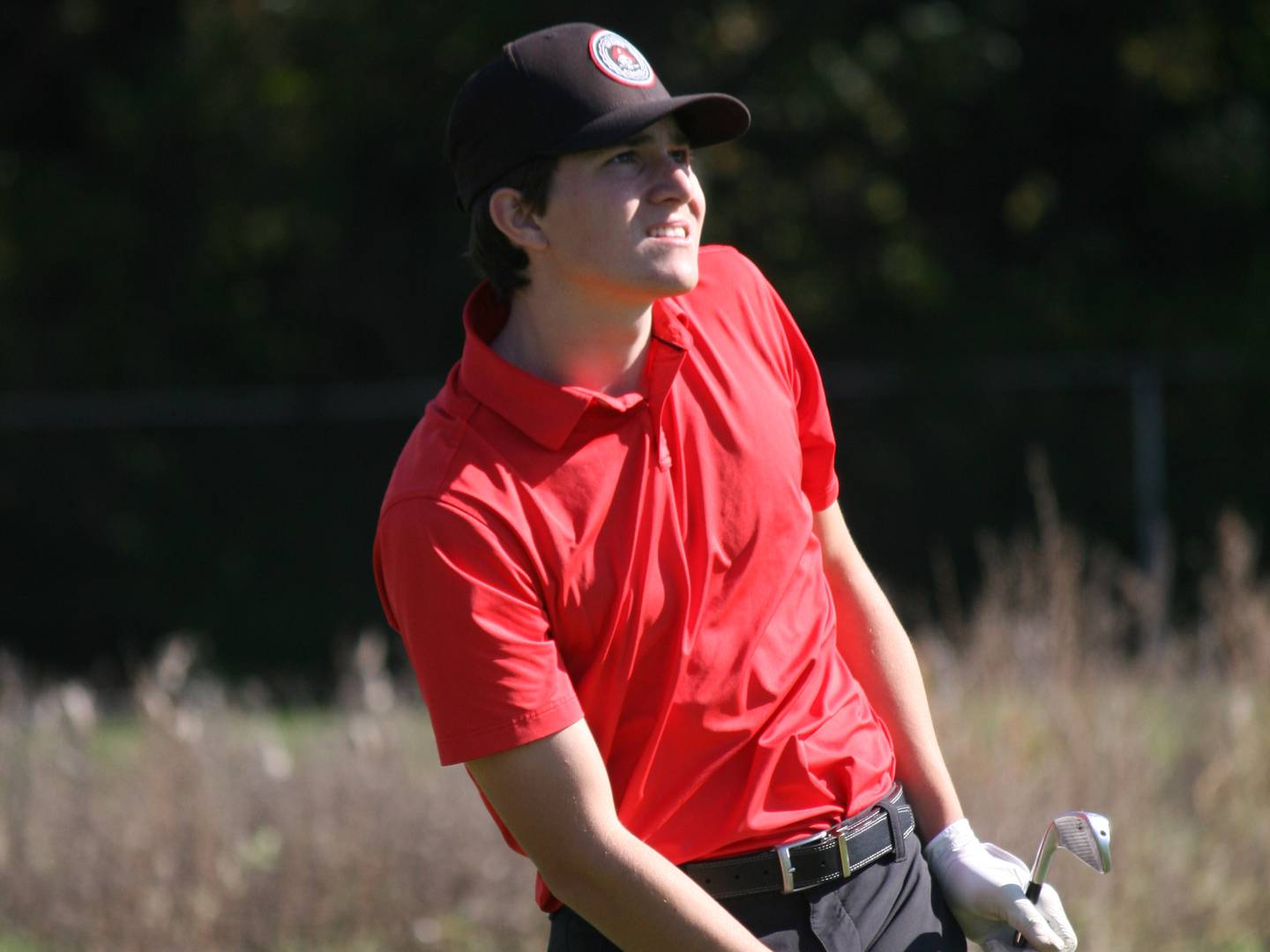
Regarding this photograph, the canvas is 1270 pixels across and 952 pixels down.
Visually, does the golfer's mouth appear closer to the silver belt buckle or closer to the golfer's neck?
the golfer's neck

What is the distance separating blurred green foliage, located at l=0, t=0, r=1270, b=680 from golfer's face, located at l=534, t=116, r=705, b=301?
31.9 feet

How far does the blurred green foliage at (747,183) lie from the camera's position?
1288cm

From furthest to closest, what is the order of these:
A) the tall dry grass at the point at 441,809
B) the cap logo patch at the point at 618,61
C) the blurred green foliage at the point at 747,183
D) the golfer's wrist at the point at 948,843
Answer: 1. the blurred green foliage at the point at 747,183
2. the tall dry grass at the point at 441,809
3. the golfer's wrist at the point at 948,843
4. the cap logo patch at the point at 618,61

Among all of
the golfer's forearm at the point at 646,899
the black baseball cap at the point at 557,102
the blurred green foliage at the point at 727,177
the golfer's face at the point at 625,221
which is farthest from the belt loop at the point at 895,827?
the blurred green foliage at the point at 727,177

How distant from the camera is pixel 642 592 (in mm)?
2555

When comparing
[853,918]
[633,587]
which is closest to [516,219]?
[633,587]

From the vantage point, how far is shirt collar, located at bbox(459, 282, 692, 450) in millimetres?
2596

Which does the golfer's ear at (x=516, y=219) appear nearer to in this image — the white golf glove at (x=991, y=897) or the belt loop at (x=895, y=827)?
the belt loop at (x=895, y=827)

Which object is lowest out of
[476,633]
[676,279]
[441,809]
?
[441,809]

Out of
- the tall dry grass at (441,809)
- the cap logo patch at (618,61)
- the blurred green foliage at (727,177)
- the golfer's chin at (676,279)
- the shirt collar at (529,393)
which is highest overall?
the cap logo patch at (618,61)

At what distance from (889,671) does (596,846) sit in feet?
2.44

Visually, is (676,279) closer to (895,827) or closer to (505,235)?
(505,235)

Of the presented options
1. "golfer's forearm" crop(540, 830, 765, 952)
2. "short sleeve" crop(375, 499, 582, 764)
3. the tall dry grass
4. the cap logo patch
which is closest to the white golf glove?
"golfer's forearm" crop(540, 830, 765, 952)

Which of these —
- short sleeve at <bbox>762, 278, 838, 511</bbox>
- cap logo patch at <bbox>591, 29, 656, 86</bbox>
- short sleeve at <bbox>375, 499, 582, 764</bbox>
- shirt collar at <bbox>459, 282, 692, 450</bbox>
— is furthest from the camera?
short sleeve at <bbox>762, 278, 838, 511</bbox>
